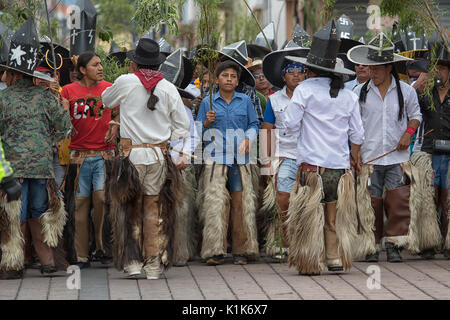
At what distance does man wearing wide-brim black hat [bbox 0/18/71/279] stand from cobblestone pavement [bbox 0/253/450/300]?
32cm

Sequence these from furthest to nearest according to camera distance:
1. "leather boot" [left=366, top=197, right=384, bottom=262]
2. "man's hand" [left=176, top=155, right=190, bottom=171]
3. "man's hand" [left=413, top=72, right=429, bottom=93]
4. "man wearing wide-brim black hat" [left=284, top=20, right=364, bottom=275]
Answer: "man's hand" [left=413, top=72, right=429, bottom=93] < "leather boot" [left=366, top=197, right=384, bottom=262] < "man's hand" [left=176, top=155, right=190, bottom=171] < "man wearing wide-brim black hat" [left=284, top=20, right=364, bottom=275]

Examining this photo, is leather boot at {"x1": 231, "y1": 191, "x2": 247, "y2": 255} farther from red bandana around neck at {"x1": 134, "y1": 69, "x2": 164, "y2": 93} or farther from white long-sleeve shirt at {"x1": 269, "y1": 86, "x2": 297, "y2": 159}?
red bandana around neck at {"x1": 134, "y1": 69, "x2": 164, "y2": 93}

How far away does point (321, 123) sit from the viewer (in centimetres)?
973

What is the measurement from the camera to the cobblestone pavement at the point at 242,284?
838 cm

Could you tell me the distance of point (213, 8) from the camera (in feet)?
34.6

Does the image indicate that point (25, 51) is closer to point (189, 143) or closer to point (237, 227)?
point (189, 143)

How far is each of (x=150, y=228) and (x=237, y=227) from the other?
1687 mm

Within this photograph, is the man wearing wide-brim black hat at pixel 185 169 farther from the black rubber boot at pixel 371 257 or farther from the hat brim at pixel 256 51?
the hat brim at pixel 256 51

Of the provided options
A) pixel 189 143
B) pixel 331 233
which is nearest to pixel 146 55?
pixel 189 143

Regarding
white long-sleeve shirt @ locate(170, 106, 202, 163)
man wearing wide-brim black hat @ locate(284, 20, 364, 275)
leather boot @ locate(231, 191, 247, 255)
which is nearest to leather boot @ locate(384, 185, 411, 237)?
man wearing wide-brim black hat @ locate(284, 20, 364, 275)

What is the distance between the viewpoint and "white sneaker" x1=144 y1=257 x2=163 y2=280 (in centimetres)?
945

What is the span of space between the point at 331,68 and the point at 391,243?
217cm

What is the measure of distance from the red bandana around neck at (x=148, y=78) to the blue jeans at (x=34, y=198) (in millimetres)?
1319

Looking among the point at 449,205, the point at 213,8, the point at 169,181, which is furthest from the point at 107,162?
the point at 449,205
